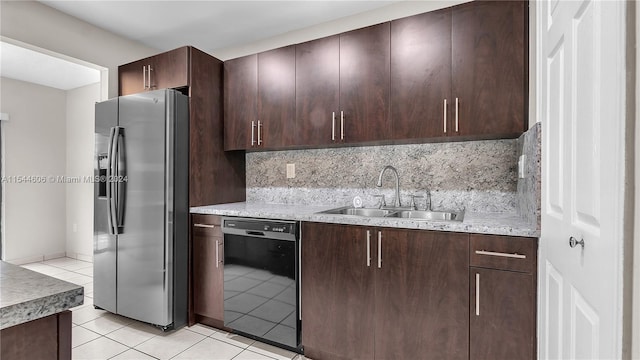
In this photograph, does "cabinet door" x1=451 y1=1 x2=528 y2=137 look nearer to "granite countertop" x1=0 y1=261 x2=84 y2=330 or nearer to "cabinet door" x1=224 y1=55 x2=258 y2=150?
"cabinet door" x1=224 y1=55 x2=258 y2=150

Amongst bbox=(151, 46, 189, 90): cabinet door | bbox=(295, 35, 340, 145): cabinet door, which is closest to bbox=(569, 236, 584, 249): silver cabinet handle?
bbox=(295, 35, 340, 145): cabinet door

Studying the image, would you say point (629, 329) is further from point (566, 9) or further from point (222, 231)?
point (222, 231)

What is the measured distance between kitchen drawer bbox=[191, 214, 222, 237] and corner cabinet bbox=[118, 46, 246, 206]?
0.14 meters

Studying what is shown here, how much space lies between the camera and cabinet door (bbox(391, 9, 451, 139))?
2.00 meters

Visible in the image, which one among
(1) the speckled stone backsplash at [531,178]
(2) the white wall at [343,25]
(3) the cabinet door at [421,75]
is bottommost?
(1) the speckled stone backsplash at [531,178]

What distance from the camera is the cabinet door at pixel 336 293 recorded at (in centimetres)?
188

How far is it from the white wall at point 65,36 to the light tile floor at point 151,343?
2040 millimetres

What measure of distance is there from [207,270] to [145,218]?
63 centimetres

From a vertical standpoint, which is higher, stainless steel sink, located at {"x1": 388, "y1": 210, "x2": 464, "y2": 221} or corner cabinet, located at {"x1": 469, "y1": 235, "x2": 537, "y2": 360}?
stainless steel sink, located at {"x1": 388, "y1": 210, "x2": 464, "y2": 221}

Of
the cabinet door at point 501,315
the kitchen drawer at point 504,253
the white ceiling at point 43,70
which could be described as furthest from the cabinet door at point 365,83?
the white ceiling at point 43,70

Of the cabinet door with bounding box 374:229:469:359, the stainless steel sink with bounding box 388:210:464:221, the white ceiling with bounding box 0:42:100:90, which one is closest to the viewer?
the cabinet door with bounding box 374:229:469:359

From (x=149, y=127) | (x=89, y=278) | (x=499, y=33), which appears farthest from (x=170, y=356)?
(x=499, y=33)

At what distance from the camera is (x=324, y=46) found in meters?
2.40

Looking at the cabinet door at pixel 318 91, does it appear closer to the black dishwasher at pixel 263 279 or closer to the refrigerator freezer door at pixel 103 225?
the black dishwasher at pixel 263 279
